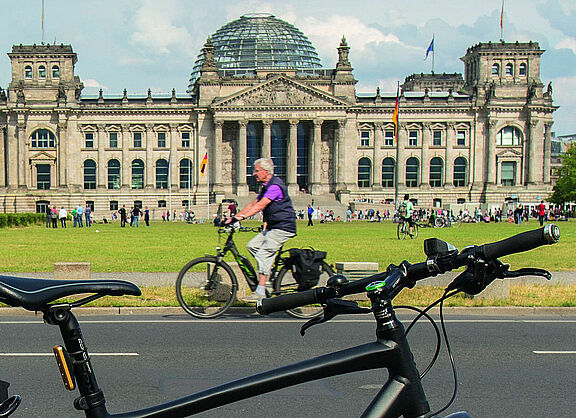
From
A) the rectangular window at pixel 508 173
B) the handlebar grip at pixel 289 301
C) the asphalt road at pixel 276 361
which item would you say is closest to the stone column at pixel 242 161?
the rectangular window at pixel 508 173

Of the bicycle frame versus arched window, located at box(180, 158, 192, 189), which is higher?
arched window, located at box(180, 158, 192, 189)

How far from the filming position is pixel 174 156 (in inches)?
3959

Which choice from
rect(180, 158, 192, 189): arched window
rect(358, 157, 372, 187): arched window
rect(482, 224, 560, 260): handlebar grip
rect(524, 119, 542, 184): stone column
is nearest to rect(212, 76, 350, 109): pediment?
rect(180, 158, 192, 189): arched window

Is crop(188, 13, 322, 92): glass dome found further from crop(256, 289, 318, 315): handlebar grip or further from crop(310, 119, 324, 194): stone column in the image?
crop(256, 289, 318, 315): handlebar grip

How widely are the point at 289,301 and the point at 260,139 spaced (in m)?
99.8

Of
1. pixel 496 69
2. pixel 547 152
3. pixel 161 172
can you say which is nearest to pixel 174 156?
pixel 161 172

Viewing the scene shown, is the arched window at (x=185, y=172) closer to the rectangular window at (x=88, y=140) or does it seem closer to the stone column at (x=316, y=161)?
the rectangular window at (x=88, y=140)

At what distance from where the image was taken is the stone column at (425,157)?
10175cm

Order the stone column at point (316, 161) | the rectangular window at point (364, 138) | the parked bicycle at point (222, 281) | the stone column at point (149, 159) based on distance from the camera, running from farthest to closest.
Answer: the rectangular window at point (364, 138), the stone column at point (149, 159), the stone column at point (316, 161), the parked bicycle at point (222, 281)

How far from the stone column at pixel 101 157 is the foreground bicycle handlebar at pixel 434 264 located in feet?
328

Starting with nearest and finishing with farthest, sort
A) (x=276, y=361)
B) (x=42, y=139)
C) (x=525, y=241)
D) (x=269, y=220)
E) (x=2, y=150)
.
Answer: (x=525, y=241)
(x=276, y=361)
(x=269, y=220)
(x=42, y=139)
(x=2, y=150)

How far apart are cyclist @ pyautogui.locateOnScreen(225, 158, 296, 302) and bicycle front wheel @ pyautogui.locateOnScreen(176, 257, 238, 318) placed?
559 mm

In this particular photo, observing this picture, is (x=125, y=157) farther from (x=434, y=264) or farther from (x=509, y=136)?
(x=434, y=264)

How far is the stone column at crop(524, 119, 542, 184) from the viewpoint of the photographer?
331ft
